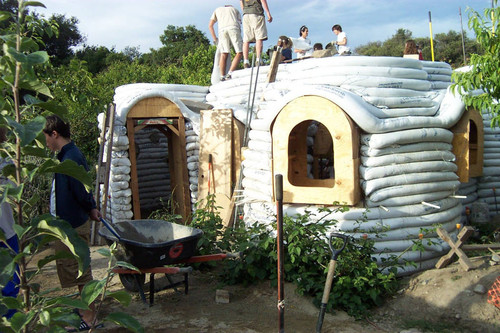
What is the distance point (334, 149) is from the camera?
5.66 m

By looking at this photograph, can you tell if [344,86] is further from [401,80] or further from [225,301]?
[225,301]

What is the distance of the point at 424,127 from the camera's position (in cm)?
604

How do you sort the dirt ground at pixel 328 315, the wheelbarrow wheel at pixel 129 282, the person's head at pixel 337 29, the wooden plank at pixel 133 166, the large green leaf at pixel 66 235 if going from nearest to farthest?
the large green leaf at pixel 66 235 → the dirt ground at pixel 328 315 → the wheelbarrow wheel at pixel 129 282 → the wooden plank at pixel 133 166 → the person's head at pixel 337 29

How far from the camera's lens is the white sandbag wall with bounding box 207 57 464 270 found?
563cm

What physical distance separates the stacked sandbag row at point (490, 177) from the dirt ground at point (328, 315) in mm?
3082

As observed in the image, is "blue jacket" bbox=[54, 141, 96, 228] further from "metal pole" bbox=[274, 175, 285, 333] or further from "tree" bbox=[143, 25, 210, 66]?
"tree" bbox=[143, 25, 210, 66]

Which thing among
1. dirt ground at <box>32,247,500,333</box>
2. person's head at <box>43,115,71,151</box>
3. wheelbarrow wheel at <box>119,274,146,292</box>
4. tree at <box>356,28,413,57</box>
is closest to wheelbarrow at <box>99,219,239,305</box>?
wheelbarrow wheel at <box>119,274,146,292</box>

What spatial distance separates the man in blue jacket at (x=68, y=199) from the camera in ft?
13.9

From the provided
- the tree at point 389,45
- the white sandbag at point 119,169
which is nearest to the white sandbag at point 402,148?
the white sandbag at point 119,169

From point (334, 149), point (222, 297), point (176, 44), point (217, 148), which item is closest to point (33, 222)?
point (222, 297)

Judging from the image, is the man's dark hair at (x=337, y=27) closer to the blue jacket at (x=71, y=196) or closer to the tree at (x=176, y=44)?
the blue jacket at (x=71, y=196)

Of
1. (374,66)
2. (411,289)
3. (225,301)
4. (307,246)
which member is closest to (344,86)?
(374,66)

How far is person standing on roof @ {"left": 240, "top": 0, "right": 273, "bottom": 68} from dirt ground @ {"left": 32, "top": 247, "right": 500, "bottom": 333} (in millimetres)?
4946

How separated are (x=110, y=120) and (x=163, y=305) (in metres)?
3.90
